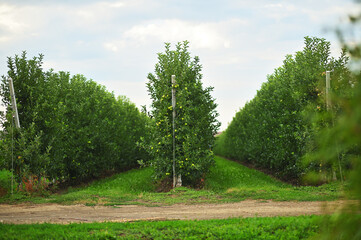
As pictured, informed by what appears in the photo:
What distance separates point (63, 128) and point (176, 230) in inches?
609

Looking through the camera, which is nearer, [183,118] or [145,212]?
[145,212]

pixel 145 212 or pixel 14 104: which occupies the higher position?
pixel 14 104

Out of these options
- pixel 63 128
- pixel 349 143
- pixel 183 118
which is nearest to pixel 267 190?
pixel 183 118

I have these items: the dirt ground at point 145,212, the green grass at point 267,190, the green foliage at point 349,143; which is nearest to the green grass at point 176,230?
the dirt ground at point 145,212

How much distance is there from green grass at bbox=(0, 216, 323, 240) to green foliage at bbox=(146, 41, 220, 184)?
9804 millimetres

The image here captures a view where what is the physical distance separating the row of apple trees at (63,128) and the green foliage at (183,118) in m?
4.76

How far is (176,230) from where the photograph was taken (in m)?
9.28

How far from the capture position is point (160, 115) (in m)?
20.5

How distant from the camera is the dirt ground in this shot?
11789 mm

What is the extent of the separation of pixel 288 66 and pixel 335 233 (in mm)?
24199

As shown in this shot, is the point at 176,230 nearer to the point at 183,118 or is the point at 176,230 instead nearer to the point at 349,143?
the point at 349,143

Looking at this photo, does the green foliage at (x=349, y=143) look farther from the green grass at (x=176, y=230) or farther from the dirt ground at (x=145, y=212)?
the dirt ground at (x=145, y=212)

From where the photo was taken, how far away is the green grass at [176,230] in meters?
8.89

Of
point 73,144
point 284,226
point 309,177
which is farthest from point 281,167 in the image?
point 309,177
